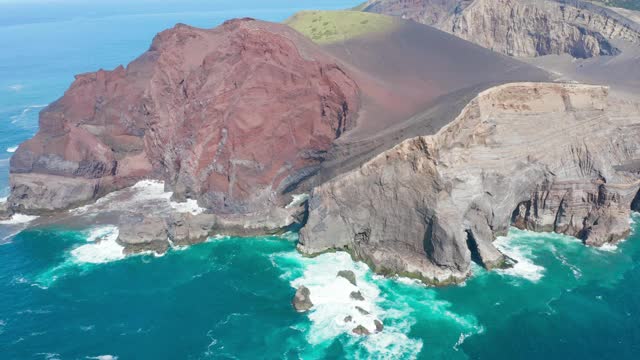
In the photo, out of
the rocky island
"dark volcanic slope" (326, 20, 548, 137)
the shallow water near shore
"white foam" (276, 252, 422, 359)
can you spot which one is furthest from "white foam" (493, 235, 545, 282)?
"dark volcanic slope" (326, 20, 548, 137)

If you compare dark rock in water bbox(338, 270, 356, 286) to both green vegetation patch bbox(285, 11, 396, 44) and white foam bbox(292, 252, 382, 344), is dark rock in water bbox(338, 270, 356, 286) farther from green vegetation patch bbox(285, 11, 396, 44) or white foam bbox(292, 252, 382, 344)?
green vegetation patch bbox(285, 11, 396, 44)

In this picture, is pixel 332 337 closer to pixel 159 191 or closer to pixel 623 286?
pixel 623 286

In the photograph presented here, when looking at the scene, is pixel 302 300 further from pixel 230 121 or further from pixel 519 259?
pixel 230 121

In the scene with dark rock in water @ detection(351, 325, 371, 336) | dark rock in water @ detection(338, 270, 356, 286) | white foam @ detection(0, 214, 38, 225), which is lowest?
dark rock in water @ detection(351, 325, 371, 336)

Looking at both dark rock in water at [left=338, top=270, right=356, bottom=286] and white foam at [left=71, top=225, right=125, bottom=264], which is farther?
white foam at [left=71, top=225, right=125, bottom=264]

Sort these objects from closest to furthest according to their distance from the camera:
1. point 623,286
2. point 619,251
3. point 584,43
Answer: point 623,286
point 619,251
point 584,43

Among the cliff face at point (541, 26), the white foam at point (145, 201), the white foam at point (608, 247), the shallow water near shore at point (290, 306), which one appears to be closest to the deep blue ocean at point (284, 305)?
the shallow water near shore at point (290, 306)

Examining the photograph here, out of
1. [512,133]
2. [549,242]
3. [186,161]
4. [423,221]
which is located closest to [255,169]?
[186,161]
